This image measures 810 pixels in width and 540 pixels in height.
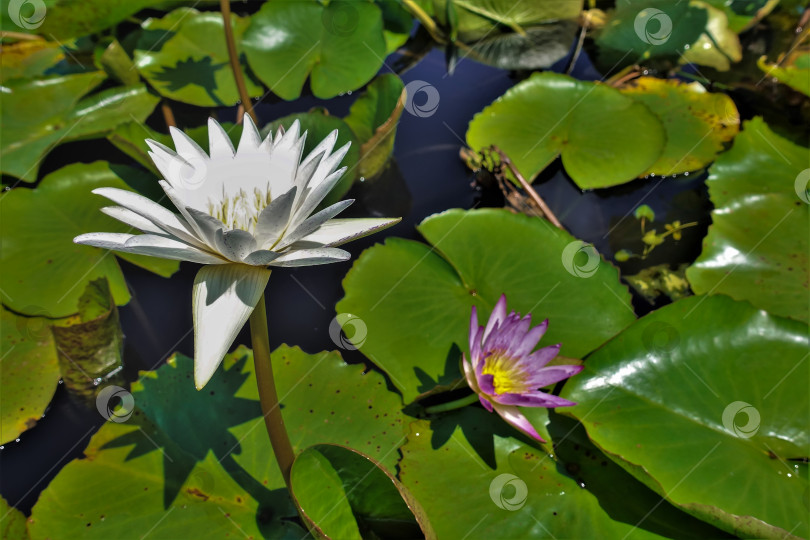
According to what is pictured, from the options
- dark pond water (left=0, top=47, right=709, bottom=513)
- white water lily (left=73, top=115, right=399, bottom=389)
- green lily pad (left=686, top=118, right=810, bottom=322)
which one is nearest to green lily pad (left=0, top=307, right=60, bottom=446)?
dark pond water (left=0, top=47, right=709, bottom=513)

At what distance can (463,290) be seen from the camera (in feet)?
6.56

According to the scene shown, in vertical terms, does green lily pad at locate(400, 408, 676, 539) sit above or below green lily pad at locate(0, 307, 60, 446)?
above

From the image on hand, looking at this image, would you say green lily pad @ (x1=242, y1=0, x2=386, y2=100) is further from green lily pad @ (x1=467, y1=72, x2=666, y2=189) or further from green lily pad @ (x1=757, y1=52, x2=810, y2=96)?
green lily pad @ (x1=757, y1=52, x2=810, y2=96)

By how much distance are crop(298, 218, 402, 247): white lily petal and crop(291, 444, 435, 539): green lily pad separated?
1.79 feet

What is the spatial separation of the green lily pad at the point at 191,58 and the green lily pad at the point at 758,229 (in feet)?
7.46

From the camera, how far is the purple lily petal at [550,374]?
162 centimetres

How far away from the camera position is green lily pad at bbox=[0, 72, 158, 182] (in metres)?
2.38

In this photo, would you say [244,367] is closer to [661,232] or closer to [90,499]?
[90,499]

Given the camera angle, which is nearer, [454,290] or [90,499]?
[90,499]

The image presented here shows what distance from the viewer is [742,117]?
274 cm

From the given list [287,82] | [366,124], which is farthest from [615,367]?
[287,82]

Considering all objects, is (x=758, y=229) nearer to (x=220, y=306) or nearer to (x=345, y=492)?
(x=345, y=492)

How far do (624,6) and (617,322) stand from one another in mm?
2163

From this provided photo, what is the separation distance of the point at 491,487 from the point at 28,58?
318cm
